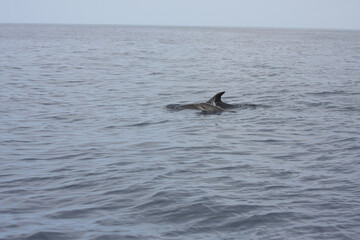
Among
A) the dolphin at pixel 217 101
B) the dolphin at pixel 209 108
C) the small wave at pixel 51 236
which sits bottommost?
the small wave at pixel 51 236

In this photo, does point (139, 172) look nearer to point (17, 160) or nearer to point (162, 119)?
point (17, 160)

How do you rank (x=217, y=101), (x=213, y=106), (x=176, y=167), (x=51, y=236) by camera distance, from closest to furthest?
(x=51, y=236), (x=176, y=167), (x=213, y=106), (x=217, y=101)

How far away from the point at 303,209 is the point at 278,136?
5.97 meters

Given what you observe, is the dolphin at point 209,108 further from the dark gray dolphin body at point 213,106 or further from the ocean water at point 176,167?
the ocean water at point 176,167

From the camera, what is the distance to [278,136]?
568 inches

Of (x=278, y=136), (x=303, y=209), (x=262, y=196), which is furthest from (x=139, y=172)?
(x=278, y=136)

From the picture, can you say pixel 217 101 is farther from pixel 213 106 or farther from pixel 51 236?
pixel 51 236

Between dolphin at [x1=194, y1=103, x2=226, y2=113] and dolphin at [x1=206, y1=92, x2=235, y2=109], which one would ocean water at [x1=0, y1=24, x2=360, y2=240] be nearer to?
dolphin at [x1=194, y1=103, x2=226, y2=113]

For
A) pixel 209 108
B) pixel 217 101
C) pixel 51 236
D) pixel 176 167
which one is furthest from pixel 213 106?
pixel 51 236

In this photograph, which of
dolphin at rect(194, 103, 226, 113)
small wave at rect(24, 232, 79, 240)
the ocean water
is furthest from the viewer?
dolphin at rect(194, 103, 226, 113)

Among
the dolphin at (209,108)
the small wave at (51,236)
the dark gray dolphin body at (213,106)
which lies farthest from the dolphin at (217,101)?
the small wave at (51,236)

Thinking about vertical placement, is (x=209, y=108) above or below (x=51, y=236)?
above

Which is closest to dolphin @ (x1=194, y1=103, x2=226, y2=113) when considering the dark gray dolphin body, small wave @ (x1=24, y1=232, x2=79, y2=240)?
the dark gray dolphin body

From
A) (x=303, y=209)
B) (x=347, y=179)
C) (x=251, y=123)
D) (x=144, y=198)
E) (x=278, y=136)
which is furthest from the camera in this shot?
(x=251, y=123)
